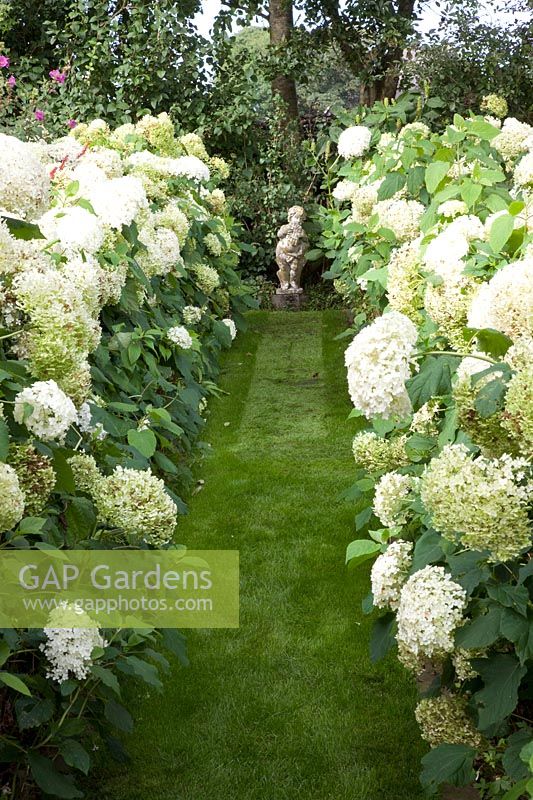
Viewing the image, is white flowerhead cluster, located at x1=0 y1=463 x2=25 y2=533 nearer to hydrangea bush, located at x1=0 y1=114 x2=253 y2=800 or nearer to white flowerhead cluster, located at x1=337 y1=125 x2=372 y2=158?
hydrangea bush, located at x1=0 y1=114 x2=253 y2=800

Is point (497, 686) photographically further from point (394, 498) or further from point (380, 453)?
point (380, 453)

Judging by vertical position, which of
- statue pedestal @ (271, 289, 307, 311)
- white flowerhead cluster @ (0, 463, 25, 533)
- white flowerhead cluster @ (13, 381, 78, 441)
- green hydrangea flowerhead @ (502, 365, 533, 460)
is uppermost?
green hydrangea flowerhead @ (502, 365, 533, 460)

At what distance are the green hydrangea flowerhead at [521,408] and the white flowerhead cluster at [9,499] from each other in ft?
3.14

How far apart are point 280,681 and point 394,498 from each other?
2.74 ft

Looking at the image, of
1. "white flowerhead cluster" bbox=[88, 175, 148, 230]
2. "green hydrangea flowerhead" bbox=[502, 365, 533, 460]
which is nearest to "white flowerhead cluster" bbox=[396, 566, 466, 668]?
"green hydrangea flowerhead" bbox=[502, 365, 533, 460]

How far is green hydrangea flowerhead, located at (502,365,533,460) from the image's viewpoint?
1774mm

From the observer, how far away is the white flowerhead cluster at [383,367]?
2043 mm

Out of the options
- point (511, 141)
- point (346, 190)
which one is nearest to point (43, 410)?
point (511, 141)

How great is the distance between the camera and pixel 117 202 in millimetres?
4289

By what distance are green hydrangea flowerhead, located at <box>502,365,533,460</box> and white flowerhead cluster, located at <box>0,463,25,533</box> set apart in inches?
37.7

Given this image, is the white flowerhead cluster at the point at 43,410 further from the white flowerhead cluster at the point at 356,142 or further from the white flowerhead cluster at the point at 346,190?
the white flowerhead cluster at the point at 356,142

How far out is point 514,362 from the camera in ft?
6.20

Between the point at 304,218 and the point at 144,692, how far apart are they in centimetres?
873

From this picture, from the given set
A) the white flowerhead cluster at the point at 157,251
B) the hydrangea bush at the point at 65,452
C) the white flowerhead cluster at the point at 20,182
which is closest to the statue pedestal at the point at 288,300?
the white flowerhead cluster at the point at 157,251
